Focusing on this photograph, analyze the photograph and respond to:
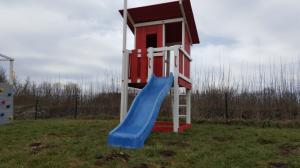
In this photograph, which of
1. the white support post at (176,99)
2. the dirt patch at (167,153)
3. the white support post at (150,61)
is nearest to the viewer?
the dirt patch at (167,153)

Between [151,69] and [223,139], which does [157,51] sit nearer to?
[151,69]

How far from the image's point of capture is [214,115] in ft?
34.2

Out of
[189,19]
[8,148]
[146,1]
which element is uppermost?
[146,1]

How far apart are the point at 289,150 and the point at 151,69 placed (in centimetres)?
344

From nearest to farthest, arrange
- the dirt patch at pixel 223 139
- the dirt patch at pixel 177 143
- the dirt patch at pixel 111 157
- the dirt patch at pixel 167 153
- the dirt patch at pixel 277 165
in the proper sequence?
the dirt patch at pixel 277 165 → the dirt patch at pixel 111 157 → the dirt patch at pixel 167 153 → the dirt patch at pixel 177 143 → the dirt patch at pixel 223 139

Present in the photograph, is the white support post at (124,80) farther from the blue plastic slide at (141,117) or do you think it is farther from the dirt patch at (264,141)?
the dirt patch at (264,141)

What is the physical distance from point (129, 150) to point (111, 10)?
4.79 m

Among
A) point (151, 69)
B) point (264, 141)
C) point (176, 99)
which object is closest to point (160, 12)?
point (151, 69)

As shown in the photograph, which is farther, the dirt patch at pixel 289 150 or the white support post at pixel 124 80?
the white support post at pixel 124 80

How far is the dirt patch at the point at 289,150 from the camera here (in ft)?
13.6

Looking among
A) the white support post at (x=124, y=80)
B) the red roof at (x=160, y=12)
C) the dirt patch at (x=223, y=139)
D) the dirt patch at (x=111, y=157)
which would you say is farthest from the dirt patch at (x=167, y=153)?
the red roof at (x=160, y=12)

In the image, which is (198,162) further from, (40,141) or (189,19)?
(189,19)

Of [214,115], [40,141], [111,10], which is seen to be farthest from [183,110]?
[40,141]

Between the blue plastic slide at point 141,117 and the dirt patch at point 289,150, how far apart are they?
2.36 meters
